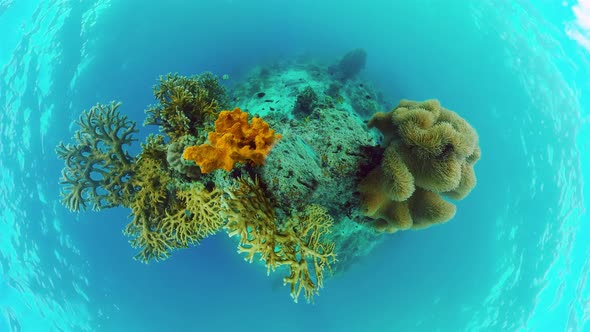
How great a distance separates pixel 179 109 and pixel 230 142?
1751mm

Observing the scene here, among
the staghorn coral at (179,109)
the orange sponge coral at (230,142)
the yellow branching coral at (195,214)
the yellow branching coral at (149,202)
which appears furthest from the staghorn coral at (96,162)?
the orange sponge coral at (230,142)

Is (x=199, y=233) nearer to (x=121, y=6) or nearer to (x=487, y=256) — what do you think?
(x=121, y=6)

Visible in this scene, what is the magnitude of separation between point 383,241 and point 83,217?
936cm

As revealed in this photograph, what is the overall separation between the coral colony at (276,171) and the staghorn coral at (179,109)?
0.02 metres

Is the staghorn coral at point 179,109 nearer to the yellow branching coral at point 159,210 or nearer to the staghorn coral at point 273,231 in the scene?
the yellow branching coral at point 159,210

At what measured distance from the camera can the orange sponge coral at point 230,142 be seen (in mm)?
3135

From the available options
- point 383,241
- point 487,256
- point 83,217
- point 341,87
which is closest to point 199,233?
point 341,87

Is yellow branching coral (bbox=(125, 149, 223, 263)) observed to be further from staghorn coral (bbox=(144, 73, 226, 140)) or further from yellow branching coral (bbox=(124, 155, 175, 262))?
staghorn coral (bbox=(144, 73, 226, 140))

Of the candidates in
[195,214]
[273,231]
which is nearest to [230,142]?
[273,231]

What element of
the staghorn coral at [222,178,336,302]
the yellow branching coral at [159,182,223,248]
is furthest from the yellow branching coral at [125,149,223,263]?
the staghorn coral at [222,178,336,302]

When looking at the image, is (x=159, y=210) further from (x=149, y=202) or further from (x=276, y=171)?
(x=276, y=171)

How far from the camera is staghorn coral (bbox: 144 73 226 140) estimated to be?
169 inches

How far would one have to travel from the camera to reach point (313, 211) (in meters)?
3.64

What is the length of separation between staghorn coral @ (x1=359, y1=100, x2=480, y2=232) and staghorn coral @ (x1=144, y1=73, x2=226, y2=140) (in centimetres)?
271
